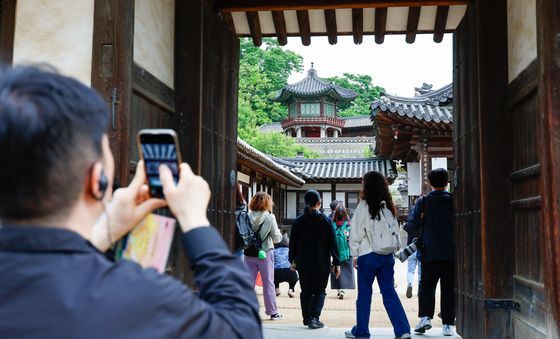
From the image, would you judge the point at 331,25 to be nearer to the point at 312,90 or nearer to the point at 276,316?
the point at 276,316

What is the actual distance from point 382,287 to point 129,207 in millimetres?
4705

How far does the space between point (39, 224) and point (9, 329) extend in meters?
0.19

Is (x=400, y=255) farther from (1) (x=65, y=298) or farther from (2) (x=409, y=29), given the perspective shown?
(1) (x=65, y=298)

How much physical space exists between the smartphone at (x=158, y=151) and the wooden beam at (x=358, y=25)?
5.24 meters

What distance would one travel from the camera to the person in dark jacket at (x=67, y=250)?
1058mm

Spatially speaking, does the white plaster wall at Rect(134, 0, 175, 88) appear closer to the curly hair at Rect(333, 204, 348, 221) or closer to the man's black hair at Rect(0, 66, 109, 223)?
the man's black hair at Rect(0, 66, 109, 223)

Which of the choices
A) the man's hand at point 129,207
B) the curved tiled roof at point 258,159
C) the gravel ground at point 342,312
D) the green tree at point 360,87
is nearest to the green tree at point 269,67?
the green tree at point 360,87

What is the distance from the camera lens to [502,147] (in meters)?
4.69

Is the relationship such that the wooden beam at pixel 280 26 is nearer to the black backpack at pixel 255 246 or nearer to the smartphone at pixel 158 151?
the black backpack at pixel 255 246

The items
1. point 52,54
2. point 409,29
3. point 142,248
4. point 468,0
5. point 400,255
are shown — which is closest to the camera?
point 142,248

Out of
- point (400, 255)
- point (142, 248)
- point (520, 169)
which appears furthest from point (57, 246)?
point (400, 255)

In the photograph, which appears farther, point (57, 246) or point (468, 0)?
point (468, 0)

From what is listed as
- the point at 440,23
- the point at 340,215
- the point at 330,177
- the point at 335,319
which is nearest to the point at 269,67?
the point at 330,177

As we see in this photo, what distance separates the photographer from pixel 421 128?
14.1 meters
